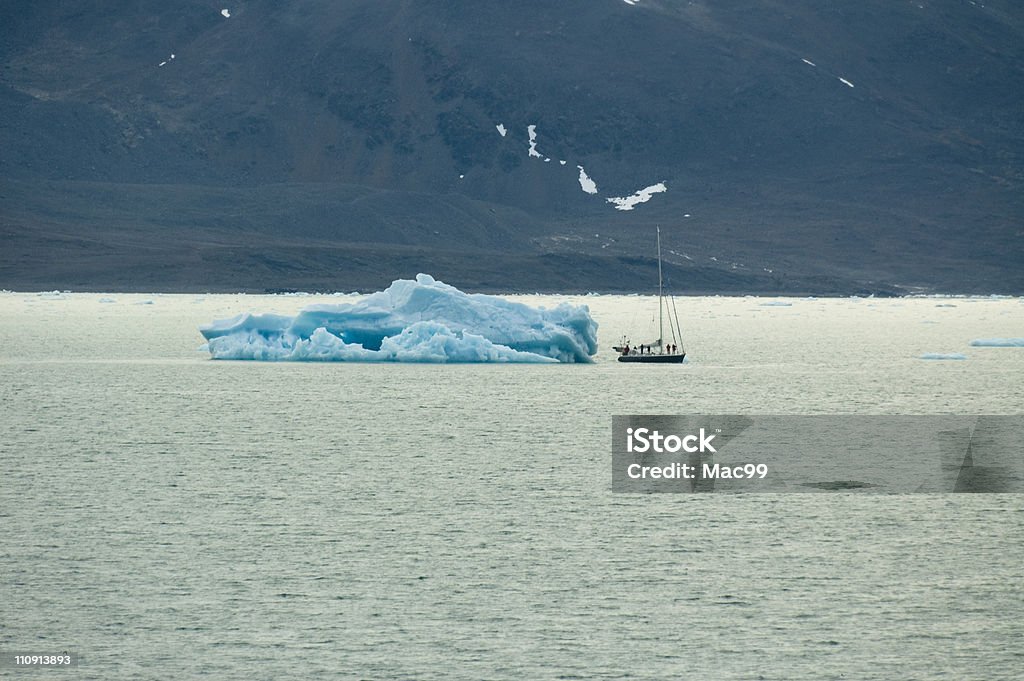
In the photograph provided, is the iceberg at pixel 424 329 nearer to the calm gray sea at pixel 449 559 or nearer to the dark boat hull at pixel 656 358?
the dark boat hull at pixel 656 358

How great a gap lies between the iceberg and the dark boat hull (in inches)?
154

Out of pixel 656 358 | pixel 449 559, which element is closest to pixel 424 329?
pixel 656 358

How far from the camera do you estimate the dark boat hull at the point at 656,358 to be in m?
53.5

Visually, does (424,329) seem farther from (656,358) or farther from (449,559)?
(449,559)

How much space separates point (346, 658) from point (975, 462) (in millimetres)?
15662

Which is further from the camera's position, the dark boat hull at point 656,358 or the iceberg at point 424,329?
the dark boat hull at point 656,358

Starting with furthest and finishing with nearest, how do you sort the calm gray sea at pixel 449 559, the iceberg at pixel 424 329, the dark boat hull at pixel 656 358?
1. the dark boat hull at pixel 656 358
2. the iceberg at pixel 424 329
3. the calm gray sea at pixel 449 559

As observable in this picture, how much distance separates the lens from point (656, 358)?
54.3 metres

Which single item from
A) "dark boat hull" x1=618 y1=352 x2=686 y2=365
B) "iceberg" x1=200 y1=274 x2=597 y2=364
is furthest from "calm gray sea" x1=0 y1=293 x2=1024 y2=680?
"dark boat hull" x1=618 y1=352 x2=686 y2=365

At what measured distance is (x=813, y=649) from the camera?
13.7 meters

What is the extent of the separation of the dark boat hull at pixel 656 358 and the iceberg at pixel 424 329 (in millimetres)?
3921

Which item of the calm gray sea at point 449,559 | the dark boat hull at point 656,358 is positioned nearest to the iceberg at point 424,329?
the dark boat hull at point 656,358

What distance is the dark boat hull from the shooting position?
53.5 metres

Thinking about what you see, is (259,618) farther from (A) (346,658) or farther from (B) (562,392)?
(B) (562,392)
